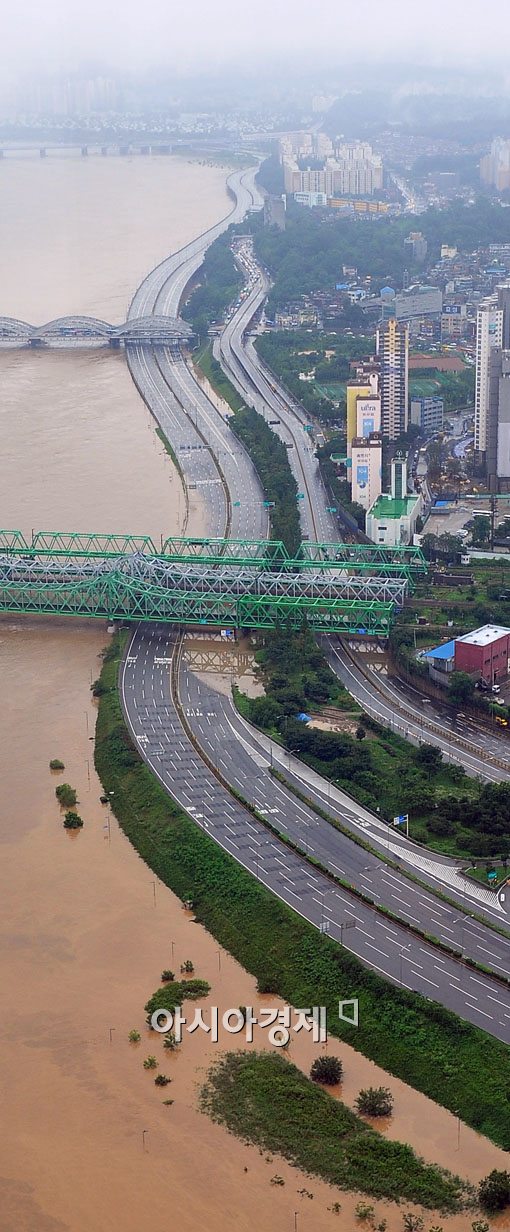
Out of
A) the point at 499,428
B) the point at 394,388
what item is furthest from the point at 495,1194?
the point at 394,388

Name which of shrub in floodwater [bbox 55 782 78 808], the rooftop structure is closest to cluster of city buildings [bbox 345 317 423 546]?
the rooftop structure

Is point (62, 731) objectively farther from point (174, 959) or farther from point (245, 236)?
point (245, 236)

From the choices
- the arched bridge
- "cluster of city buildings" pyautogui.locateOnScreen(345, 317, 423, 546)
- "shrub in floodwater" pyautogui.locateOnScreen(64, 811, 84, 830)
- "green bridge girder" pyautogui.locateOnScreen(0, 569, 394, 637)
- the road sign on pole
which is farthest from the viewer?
the arched bridge

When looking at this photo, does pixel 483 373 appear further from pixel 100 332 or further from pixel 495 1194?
pixel 495 1194

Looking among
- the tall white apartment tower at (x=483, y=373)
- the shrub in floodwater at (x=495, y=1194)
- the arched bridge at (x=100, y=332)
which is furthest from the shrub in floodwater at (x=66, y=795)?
the arched bridge at (x=100, y=332)

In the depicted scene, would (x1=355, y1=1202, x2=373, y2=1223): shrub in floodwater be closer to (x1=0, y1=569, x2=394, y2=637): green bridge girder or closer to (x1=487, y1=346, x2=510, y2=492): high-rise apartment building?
(x1=0, y1=569, x2=394, y2=637): green bridge girder
